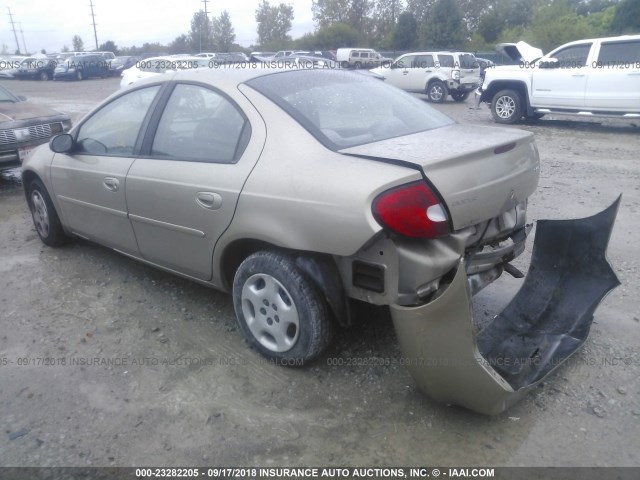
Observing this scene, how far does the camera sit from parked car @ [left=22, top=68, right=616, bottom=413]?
248 cm

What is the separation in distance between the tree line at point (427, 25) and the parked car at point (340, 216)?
33054mm

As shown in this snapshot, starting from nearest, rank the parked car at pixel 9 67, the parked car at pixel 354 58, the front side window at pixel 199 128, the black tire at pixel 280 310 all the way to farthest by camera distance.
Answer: the black tire at pixel 280 310
the front side window at pixel 199 128
the parked car at pixel 354 58
the parked car at pixel 9 67

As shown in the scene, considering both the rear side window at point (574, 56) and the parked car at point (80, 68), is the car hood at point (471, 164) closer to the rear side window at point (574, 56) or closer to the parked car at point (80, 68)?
the rear side window at point (574, 56)

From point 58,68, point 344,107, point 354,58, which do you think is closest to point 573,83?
point 344,107

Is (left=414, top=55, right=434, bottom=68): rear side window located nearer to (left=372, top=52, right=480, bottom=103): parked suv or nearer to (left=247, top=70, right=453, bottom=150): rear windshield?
(left=372, top=52, right=480, bottom=103): parked suv

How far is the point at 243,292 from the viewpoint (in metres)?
3.12

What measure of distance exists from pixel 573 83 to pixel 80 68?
31471 millimetres

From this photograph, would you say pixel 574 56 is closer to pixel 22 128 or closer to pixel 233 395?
pixel 22 128

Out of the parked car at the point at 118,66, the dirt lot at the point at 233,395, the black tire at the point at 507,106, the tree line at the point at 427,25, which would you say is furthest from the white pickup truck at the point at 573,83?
the parked car at the point at 118,66

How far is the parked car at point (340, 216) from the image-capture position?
97.7 inches

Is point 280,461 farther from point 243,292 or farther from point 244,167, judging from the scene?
point 244,167

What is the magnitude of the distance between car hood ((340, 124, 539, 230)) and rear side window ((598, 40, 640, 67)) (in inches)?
371

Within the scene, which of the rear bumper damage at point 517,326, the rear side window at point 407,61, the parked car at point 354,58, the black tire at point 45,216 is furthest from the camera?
the parked car at point 354,58

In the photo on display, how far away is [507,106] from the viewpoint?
1245 cm
